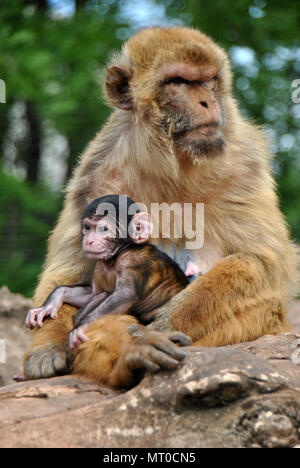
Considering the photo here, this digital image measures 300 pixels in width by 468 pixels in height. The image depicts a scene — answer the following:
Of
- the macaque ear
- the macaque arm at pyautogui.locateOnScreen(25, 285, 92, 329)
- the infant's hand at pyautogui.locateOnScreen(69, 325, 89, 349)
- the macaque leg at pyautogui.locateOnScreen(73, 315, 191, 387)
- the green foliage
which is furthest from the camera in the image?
the green foliage

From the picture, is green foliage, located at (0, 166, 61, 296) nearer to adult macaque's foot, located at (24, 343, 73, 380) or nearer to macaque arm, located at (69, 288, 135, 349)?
adult macaque's foot, located at (24, 343, 73, 380)

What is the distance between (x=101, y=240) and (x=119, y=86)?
4.19 feet

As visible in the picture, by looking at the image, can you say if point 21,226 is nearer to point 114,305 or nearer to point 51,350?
point 51,350

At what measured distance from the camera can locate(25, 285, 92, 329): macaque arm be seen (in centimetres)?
464

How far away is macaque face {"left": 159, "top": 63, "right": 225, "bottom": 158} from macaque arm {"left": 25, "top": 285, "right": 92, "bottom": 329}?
4.00 feet

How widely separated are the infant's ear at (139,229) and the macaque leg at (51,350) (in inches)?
29.0

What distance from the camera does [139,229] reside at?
448cm

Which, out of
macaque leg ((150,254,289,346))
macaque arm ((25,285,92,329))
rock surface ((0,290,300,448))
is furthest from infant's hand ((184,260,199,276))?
rock surface ((0,290,300,448))

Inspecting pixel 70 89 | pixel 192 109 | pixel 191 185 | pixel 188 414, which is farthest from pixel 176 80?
pixel 70 89

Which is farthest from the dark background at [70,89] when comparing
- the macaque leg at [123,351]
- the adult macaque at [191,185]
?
the macaque leg at [123,351]

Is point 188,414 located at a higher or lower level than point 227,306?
lower

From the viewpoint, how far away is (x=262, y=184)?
495cm

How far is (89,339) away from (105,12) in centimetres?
731

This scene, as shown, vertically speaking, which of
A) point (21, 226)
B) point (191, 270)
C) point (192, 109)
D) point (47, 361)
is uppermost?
point (192, 109)
